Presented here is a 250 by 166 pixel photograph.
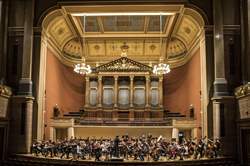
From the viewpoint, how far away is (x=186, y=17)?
54.5ft

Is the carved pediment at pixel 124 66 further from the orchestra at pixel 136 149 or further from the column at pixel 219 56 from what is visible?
the orchestra at pixel 136 149

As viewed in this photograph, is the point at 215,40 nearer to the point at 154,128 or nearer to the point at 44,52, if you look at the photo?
the point at 154,128

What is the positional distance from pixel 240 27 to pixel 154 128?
281 inches

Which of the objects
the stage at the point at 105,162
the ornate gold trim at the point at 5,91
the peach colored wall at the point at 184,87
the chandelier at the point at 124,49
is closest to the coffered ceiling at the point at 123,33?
the chandelier at the point at 124,49

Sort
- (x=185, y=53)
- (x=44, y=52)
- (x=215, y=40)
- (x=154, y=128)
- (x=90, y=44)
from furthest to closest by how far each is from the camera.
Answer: (x=90, y=44)
(x=185, y=53)
(x=154, y=128)
(x=44, y=52)
(x=215, y=40)

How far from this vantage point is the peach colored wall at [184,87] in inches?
653

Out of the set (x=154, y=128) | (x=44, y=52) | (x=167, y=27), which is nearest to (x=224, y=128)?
(x=154, y=128)

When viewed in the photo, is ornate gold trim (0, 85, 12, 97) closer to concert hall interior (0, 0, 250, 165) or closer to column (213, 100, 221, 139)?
concert hall interior (0, 0, 250, 165)

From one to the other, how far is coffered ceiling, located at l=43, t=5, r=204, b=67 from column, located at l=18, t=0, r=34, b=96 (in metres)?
0.86

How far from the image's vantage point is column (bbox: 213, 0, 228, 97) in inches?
539

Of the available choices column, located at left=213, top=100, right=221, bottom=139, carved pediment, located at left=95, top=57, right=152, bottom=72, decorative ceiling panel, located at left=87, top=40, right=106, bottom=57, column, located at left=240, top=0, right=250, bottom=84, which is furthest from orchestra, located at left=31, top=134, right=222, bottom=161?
decorative ceiling panel, located at left=87, top=40, right=106, bottom=57

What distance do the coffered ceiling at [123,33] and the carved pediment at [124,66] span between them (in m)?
1.17

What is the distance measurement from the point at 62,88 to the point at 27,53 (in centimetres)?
566

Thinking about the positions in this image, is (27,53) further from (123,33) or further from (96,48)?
(96,48)
